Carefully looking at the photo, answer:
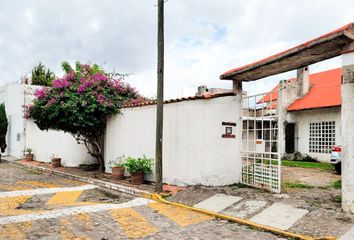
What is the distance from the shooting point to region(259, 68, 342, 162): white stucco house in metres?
→ 17.5

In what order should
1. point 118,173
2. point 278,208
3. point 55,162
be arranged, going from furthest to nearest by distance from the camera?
point 55,162 → point 118,173 → point 278,208

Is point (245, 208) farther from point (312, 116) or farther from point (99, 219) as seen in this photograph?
point (312, 116)

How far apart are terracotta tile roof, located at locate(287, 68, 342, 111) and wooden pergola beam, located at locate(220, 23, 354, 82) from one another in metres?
9.79

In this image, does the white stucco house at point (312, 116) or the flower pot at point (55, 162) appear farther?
the white stucco house at point (312, 116)

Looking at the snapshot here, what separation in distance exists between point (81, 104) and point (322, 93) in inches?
551

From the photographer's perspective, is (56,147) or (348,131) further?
(56,147)

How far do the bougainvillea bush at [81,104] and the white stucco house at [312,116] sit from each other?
812 centimetres

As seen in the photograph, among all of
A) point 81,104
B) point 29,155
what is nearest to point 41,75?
point 29,155

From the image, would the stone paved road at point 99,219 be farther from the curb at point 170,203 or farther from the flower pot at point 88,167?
the flower pot at point 88,167

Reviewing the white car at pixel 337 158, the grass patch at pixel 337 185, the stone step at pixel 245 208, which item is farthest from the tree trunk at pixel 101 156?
the white car at pixel 337 158

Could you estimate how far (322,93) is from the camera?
1953 centimetres

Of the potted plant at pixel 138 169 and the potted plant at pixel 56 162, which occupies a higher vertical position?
the potted plant at pixel 138 169

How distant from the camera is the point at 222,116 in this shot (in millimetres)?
9531

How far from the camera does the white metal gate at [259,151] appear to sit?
28.4 feet
